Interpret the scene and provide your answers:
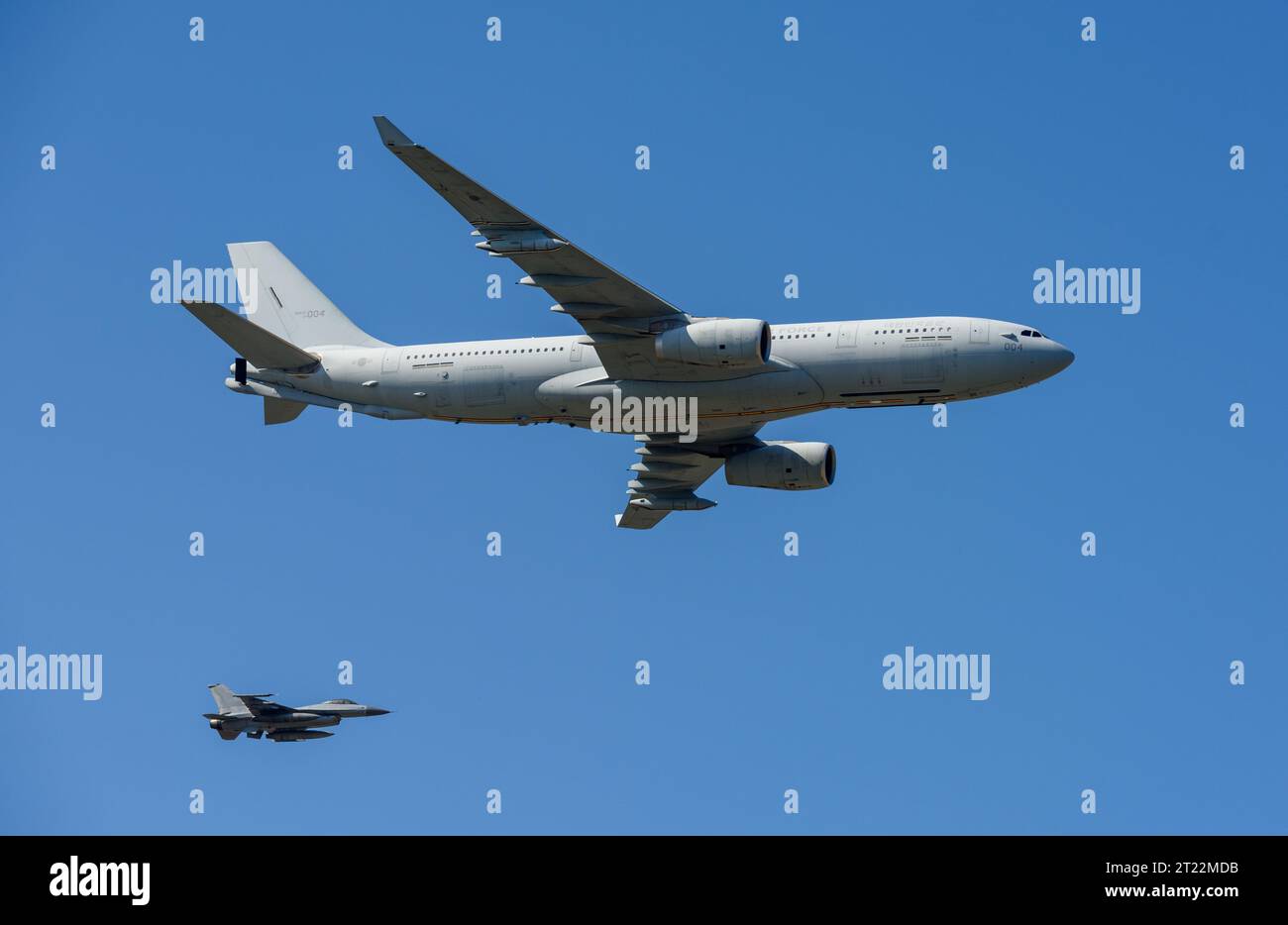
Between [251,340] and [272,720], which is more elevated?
[251,340]

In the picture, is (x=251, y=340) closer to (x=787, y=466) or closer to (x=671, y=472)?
(x=671, y=472)

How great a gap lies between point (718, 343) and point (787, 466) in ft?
30.1

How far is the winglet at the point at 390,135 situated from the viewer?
166ft

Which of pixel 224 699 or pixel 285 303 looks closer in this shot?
pixel 285 303

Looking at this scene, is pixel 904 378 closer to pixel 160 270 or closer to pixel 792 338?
pixel 792 338

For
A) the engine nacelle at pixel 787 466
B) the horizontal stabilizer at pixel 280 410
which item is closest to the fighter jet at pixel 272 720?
the horizontal stabilizer at pixel 280 410

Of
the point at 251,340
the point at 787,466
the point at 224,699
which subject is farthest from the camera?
the point at 224,699

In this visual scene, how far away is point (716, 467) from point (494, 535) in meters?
9.12

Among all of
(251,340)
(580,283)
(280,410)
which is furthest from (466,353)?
(280,410)

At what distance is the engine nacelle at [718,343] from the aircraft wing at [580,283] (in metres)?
0.70

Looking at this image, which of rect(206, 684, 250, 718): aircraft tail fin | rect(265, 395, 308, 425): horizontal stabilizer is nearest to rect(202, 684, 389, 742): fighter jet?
rect(206, 684, 250, 718): aircraft tail fin

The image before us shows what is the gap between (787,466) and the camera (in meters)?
64.6

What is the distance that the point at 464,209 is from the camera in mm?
54562
